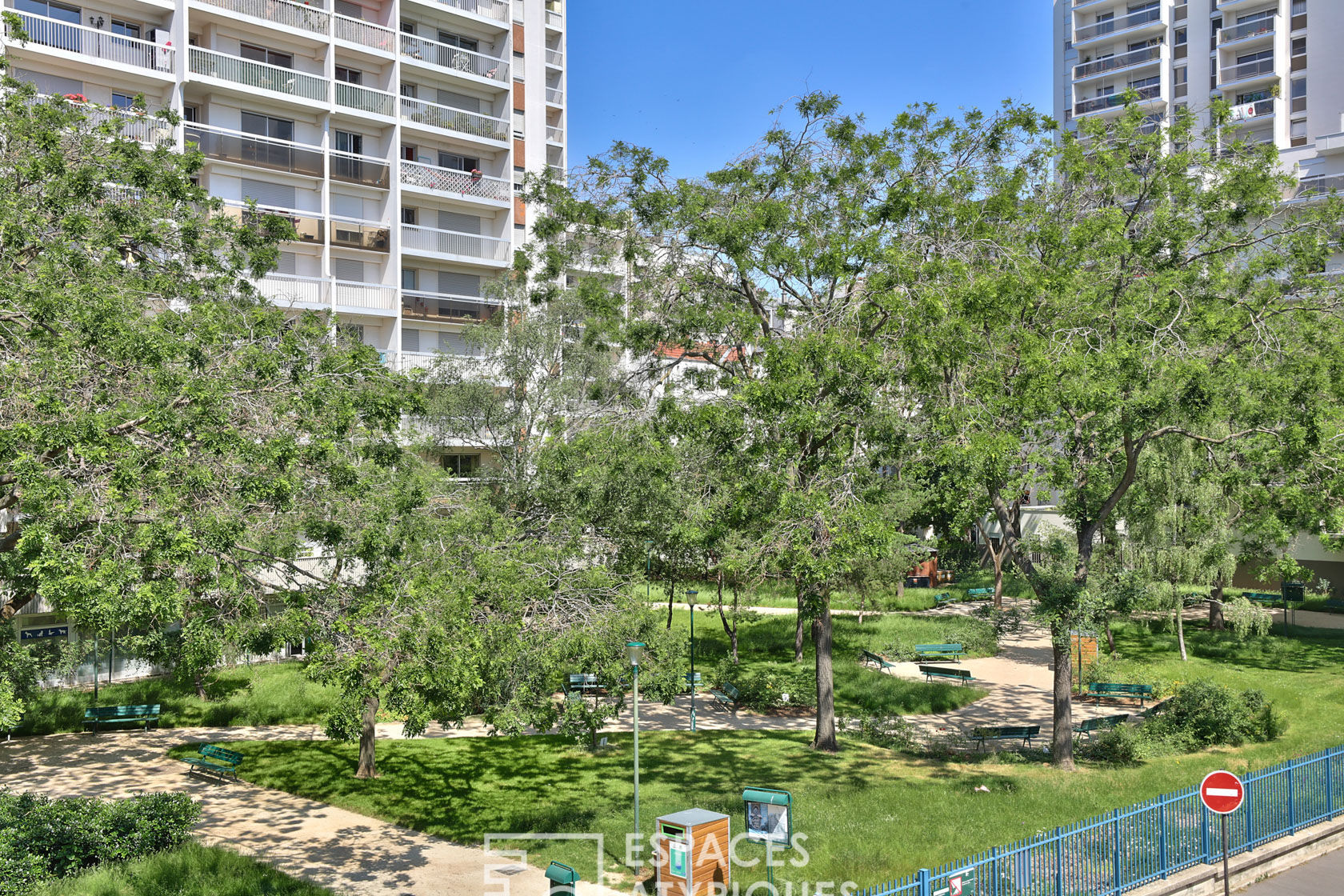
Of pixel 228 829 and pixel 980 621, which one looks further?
pixel 980 621

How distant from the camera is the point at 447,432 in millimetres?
26844

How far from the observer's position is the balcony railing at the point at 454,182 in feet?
125

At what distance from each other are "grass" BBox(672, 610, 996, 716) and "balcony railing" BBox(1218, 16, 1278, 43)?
162ft

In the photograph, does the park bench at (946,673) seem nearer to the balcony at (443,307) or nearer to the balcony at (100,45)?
the balcony at (443,307)

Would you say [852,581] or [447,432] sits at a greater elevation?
[447,432]

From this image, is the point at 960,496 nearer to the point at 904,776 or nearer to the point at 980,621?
the point at 904,776

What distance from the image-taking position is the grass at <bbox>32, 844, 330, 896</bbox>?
40.5ft

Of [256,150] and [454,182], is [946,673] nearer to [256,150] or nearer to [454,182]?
[454,182]

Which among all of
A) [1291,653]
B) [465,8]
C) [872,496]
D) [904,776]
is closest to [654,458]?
[872,496]

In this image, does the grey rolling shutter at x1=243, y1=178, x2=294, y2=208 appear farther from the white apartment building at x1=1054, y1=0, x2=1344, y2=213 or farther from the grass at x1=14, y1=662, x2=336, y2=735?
the white apartment building at x1=1054, y1=0, x2=1344, y2=213

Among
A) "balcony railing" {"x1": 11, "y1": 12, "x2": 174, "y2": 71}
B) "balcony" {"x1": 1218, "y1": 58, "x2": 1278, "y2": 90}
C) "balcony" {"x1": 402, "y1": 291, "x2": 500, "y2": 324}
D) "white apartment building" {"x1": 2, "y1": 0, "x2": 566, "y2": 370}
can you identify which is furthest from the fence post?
"balcony" {"x1": 1218, "y1": 58, "x2": 1278, "y2": 90}

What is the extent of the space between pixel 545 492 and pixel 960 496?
901cm

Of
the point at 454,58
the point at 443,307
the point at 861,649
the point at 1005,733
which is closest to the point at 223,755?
the point at 1005,733

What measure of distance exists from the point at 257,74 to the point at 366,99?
4082mm
